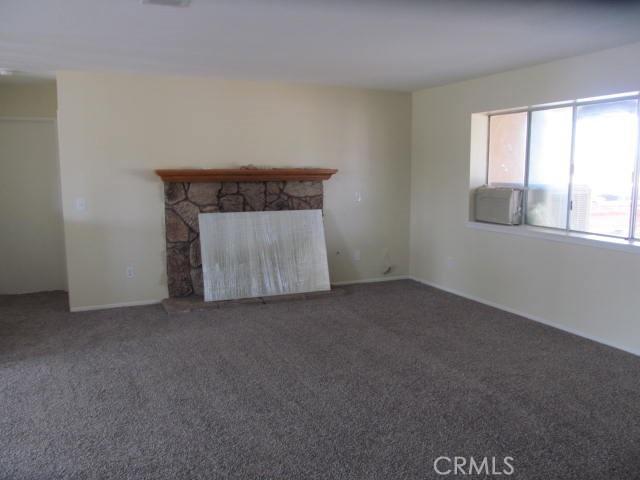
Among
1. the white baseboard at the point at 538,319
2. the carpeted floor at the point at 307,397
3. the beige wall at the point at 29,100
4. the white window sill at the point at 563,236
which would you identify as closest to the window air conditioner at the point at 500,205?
the white window sill at the point at 563,236

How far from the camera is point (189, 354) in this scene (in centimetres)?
372

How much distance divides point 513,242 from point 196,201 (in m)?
3.06

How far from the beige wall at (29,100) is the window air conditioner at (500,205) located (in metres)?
4.52

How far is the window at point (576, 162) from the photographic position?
Result: 12.8ft

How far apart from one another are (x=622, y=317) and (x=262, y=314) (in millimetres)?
2898

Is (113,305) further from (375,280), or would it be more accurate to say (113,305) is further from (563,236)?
(563,236)

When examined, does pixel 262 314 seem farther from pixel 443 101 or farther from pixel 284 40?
pixel 443 101

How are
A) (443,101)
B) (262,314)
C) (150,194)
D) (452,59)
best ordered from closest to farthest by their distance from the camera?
(452,59) < (262,314) < (150,194) < (443,101)

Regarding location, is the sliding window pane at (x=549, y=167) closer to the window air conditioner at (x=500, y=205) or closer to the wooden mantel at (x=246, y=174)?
the window air conditioner at (x=500, y=205)

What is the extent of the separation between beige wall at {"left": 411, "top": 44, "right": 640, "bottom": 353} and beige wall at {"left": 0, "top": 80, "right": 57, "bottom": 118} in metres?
3.97

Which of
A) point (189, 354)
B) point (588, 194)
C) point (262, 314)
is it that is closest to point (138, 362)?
point (189, 354)

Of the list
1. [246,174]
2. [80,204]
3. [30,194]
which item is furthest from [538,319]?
[30,194]

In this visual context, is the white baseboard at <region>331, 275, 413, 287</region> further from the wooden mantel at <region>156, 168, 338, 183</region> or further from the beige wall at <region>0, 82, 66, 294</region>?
the beige wall at <region>0, 82, 66, 294</region>

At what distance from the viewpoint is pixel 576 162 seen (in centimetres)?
428
